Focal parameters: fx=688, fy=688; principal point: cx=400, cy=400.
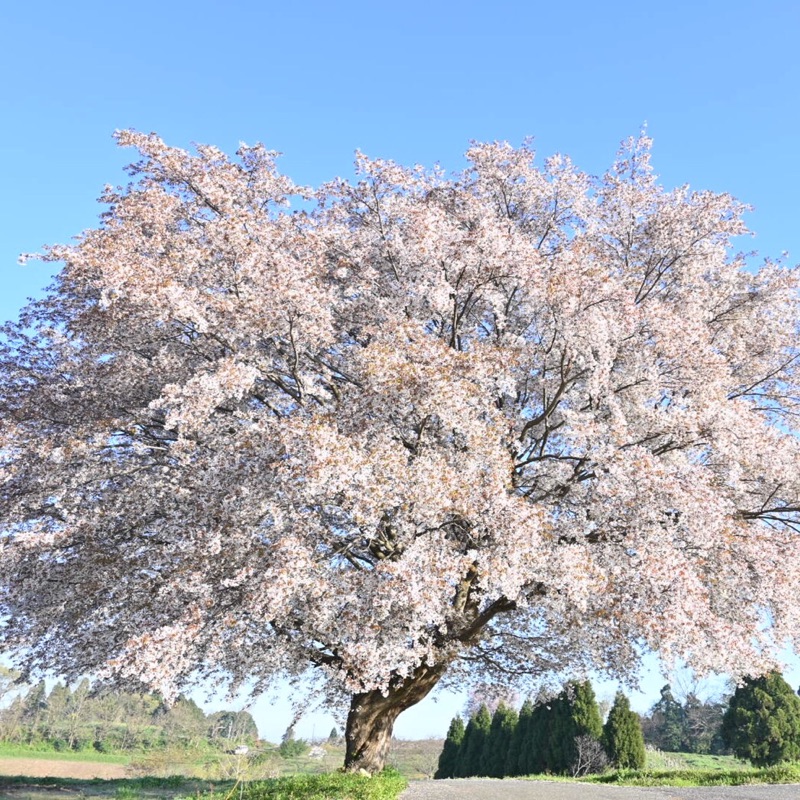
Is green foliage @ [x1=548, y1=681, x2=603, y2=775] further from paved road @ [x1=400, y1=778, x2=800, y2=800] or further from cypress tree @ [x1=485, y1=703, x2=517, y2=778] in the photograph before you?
paved road @ [x1=400, y1=778, x2=800, y2=800]

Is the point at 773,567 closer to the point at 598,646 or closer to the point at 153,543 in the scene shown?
the point at 598,646

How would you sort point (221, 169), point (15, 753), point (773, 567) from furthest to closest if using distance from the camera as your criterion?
point (15, 753) → point (221, 169) → point (773, 567)

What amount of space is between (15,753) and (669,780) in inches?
1146

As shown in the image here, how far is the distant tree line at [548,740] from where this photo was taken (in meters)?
27.8

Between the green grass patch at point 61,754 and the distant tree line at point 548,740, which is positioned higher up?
the distant tree line at point 548,740

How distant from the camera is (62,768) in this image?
27.6 meters

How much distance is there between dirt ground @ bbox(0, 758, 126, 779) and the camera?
80.8 feet

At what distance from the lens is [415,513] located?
33.5 feet

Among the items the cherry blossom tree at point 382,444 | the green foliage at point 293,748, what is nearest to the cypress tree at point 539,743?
the green foliage at point 293,748

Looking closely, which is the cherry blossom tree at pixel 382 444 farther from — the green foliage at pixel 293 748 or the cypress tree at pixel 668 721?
the cypress tree at pixel 668 721

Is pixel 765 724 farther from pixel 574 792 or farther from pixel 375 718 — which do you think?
pixel 375 718

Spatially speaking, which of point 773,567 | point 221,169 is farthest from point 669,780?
point 221,169

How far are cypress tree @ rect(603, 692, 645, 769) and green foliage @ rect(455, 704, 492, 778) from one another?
8.76 m

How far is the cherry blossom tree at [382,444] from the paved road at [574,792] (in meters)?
1.70
